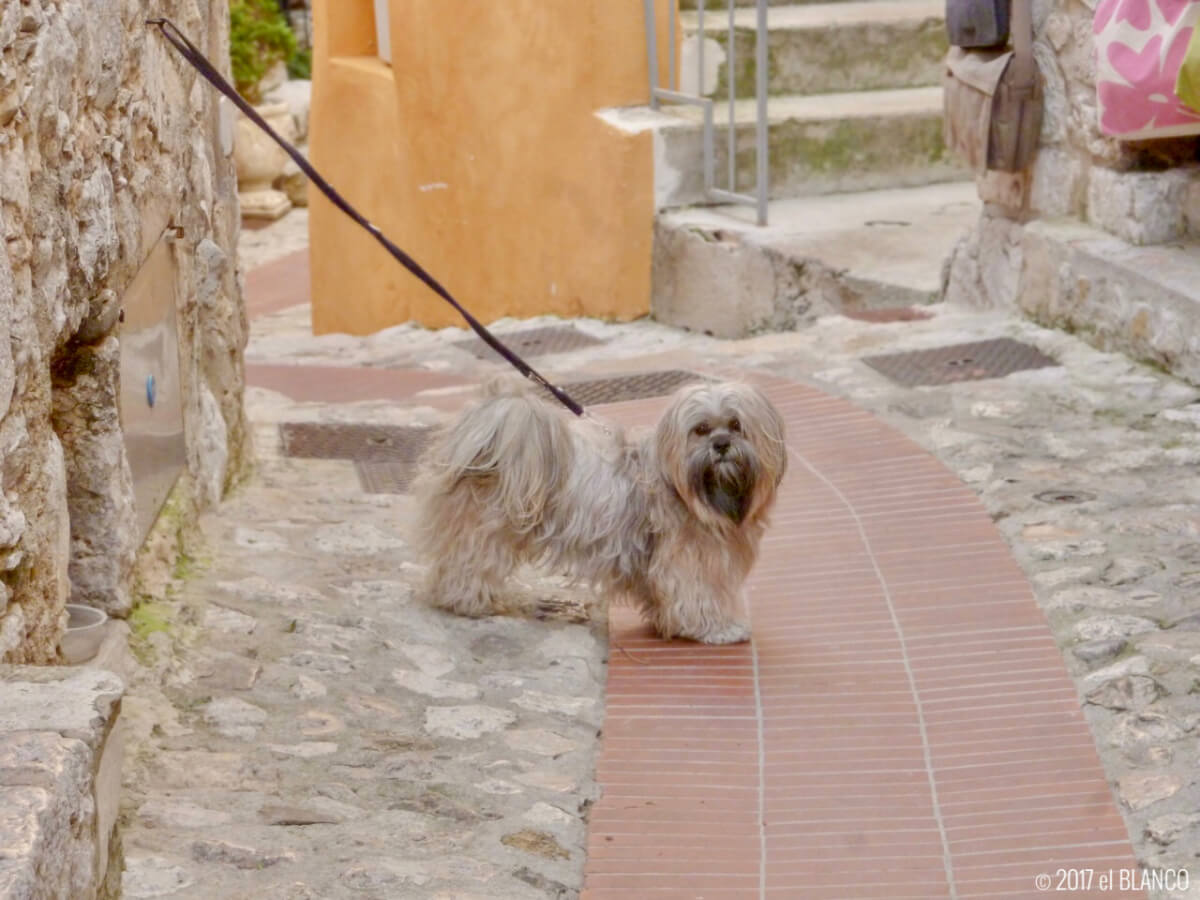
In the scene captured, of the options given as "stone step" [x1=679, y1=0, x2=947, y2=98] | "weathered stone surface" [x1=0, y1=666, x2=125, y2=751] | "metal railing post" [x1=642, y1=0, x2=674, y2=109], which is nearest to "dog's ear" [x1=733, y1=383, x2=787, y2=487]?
"weathered stone surface" [x1=0, y1=666, x2=125, y2=751]

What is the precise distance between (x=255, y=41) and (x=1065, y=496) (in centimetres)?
1534

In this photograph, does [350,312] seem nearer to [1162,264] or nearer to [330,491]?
[330,491]

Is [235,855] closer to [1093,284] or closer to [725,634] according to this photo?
[725,634]

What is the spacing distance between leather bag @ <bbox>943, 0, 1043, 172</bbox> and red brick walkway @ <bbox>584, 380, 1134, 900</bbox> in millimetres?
2433

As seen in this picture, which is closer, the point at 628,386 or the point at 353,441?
the point at 353,441

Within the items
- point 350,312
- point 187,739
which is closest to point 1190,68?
point 187,739

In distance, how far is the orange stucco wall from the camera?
10797mm

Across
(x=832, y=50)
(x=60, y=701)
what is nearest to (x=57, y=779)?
(x=60, y=701)

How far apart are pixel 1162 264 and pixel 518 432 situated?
338 cm

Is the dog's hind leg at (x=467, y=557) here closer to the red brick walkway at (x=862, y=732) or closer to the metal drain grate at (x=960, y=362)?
the red brick walkway at (x=862, y=732)

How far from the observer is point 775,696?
5133 millimetres

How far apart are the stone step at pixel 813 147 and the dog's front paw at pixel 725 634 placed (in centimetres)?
565

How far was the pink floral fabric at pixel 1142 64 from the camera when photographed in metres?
6.90

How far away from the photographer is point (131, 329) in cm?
514
